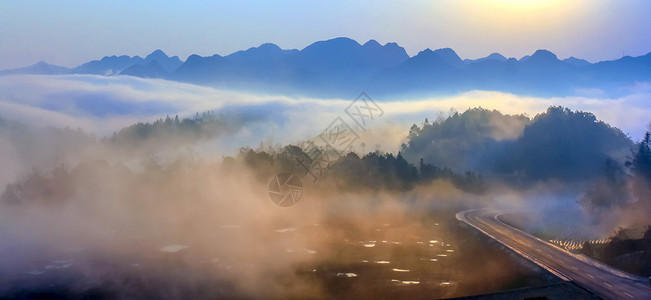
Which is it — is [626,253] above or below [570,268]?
above

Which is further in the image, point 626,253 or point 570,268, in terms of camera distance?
point 626,253

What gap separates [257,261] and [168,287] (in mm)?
25580

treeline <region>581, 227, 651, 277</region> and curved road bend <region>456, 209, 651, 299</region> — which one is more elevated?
treeline <region>581, 227, 651, 277</region>

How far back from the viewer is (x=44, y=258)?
118812 mm

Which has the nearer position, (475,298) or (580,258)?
(475,298)

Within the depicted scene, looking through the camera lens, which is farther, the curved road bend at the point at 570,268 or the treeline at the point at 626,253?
the treeline at the point at 626,253

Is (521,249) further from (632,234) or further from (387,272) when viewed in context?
(387,272)

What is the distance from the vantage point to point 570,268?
99.1 metres

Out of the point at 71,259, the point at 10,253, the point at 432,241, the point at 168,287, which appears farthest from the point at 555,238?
the point at 10,253

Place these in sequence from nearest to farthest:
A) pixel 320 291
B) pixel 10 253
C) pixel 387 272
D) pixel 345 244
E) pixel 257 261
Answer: pixel 320 291 → pixel 387 272 → pixel 257 261 → pixel 10 253 → pixel 345 244

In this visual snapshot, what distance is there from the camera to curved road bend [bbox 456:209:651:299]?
81.6m

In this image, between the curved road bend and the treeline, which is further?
the treeline

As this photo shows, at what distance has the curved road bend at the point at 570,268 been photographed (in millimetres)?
81625

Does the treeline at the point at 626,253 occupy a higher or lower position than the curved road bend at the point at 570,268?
higher
